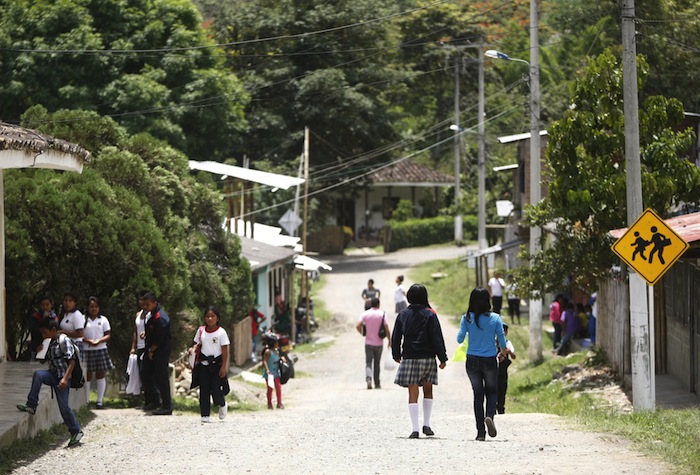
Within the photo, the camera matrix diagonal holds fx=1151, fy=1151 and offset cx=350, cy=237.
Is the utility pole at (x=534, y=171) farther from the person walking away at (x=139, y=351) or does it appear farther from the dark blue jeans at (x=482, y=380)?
the dark blue jeans at (x=482, y=380)

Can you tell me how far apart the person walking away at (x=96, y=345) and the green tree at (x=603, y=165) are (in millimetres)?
8918

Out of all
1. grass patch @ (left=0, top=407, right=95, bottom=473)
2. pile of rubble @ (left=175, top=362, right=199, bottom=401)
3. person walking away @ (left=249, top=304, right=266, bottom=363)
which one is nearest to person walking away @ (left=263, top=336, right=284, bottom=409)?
pile of rubble @ (left=175, top=362, right=199, bottom=401)

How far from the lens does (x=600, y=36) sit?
122 ft

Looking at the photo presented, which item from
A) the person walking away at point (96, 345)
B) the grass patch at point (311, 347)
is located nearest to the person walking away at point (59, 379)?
the person walking away at point (96, 345)

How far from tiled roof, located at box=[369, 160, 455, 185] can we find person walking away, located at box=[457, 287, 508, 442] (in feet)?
157

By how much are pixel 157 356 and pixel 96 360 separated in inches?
47.8

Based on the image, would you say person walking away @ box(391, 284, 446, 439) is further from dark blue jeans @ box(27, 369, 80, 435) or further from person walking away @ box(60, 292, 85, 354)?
person walking away @ box(60, 292, 85, 354)

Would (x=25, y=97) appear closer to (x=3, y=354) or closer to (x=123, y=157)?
(x=123, y=157)

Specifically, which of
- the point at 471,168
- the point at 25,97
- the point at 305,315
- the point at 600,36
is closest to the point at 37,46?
the point at 25,97

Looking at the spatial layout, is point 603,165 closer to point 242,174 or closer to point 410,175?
point 242,174

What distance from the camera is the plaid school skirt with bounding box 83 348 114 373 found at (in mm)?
16781

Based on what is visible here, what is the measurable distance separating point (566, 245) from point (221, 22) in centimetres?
3363

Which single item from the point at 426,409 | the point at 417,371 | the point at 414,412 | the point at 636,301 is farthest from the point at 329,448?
the point at 636,301

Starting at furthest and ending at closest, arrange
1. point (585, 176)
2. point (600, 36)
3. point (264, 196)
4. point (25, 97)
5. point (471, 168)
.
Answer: point (471, 168) → point (264, 196) → point (600, 36) → point (25, 97) → point (585, 176)
